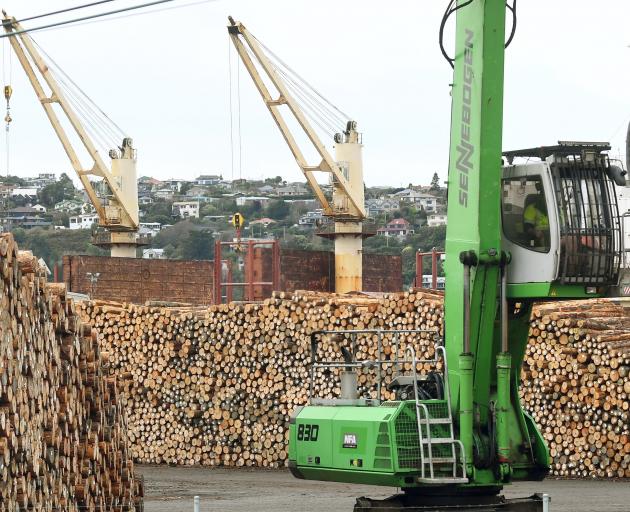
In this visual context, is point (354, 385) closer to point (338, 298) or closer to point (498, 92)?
point (498, 92)

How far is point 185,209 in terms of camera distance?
5595 inches

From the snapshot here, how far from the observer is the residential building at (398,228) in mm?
110456

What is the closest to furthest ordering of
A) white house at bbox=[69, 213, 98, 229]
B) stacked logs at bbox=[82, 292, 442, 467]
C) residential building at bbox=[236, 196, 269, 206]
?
stacked logs at bbox=[82, 292, 442, 467] < white house at bbox=[69, 213, 98, 229] < residential building at bbox=[236, 196, 269, 206]

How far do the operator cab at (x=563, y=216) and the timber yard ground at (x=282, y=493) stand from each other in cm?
555

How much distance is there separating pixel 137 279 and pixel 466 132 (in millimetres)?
26053

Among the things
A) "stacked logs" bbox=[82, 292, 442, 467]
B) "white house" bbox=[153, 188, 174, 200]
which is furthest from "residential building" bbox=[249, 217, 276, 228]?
"stacked logs" bbox=[82, 292, 442, 467]

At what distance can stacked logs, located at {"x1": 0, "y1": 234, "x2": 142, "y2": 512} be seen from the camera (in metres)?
12.6

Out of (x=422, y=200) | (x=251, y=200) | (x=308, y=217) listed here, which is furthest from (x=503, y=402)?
(x=251, y=200)

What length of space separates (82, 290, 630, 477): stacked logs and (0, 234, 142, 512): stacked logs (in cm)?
637

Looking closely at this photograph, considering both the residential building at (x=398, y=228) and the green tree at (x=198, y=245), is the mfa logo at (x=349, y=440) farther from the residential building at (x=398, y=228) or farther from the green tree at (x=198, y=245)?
the residential building at (x=398, y=228)

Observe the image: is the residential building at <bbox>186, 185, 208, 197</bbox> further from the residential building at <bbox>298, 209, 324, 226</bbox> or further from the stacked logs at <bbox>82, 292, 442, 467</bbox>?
the stacked logs at <bbox>82, 292, 442, 467</bbox>

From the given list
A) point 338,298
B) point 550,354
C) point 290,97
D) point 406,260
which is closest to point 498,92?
point 550,354

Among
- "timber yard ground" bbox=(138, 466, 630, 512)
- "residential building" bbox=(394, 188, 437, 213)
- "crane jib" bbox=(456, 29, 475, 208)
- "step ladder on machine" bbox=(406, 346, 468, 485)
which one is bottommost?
"timber yard ground" bbox=(138, 466, 630, 512)

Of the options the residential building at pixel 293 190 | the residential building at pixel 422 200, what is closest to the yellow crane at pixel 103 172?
the residential building at pixel 422 200
